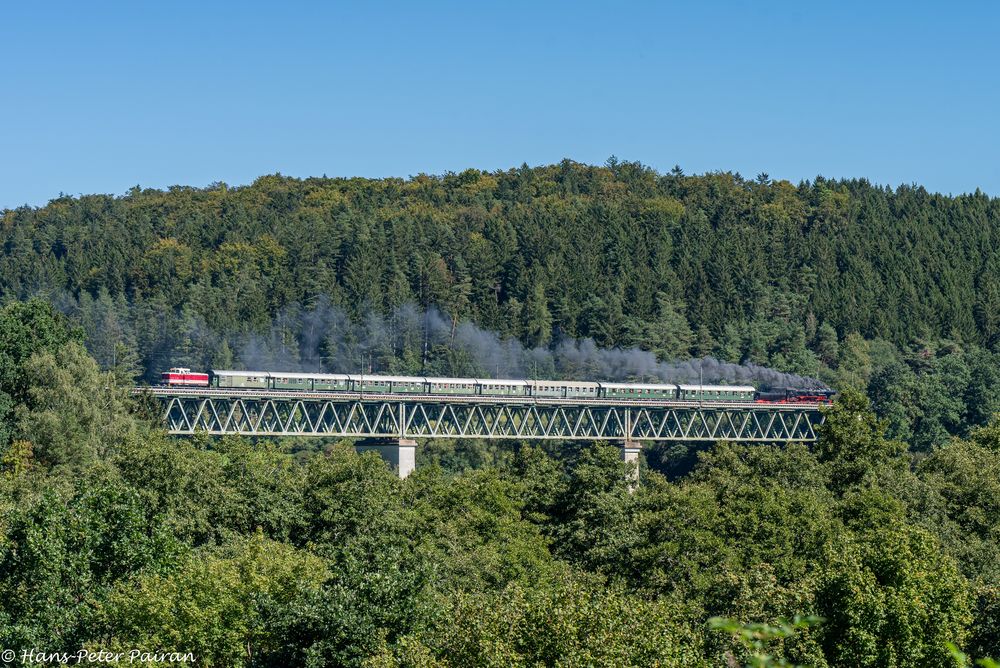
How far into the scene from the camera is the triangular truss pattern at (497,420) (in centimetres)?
11494

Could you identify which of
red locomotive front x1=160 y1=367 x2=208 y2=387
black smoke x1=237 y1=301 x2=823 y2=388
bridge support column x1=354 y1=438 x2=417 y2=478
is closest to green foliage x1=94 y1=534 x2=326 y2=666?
bridge support column x1=354 y1=438 x2=417 y2=478

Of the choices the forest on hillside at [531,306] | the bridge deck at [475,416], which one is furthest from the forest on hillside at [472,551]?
the forest on hillside at [531,306]

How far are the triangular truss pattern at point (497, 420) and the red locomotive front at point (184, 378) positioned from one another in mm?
1748

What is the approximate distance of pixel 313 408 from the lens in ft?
415

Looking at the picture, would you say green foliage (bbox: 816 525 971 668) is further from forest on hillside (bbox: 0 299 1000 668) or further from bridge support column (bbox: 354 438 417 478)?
bridge support column (bbox: 354 438 417 478)

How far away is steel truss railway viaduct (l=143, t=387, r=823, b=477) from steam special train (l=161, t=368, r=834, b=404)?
1423 mm

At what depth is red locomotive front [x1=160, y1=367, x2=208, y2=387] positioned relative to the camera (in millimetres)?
116000

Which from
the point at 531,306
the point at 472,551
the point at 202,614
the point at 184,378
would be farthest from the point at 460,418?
the point at 202,614

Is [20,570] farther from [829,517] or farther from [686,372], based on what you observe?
[686,372]

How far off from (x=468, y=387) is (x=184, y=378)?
937 inches

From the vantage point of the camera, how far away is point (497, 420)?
119 meters

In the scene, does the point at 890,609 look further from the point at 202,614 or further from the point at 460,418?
the point at 460,418

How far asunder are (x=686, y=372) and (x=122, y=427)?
286 feet

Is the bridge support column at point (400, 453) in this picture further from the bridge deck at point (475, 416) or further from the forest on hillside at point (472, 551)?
the forest on hillside at point (472, 551)
